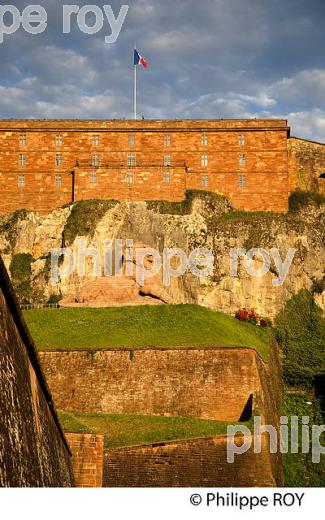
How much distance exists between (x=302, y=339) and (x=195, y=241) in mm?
9144

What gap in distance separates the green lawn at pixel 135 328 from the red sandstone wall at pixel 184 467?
9376 mm

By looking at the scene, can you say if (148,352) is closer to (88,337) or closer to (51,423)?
(88,337)

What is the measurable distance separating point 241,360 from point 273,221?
880 inches

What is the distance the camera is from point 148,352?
4078 centimetres

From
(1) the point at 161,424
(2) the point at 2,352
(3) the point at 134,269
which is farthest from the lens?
(3) the point at 134,269

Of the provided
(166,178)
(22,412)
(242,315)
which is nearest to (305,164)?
(166,178)

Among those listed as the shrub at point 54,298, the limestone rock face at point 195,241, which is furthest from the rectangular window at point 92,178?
the shrub at point 54,298

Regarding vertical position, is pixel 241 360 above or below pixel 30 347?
below

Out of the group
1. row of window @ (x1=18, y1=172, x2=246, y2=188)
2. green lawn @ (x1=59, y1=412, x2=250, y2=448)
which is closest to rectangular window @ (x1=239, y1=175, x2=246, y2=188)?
row of window @ (x1=18, y1=172, x2=246, y2=188)

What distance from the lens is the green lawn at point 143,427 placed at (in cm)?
3303

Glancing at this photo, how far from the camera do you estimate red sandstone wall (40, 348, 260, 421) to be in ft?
131

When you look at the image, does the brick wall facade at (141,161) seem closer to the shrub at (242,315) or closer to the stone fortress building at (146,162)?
the stone fortress building at (146,162)

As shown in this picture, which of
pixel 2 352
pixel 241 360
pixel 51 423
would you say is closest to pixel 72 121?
pixel 241 360

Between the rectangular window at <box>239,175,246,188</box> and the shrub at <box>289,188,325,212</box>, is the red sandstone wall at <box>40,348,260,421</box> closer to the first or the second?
the shrub at <box>289,188,325,212</box>
